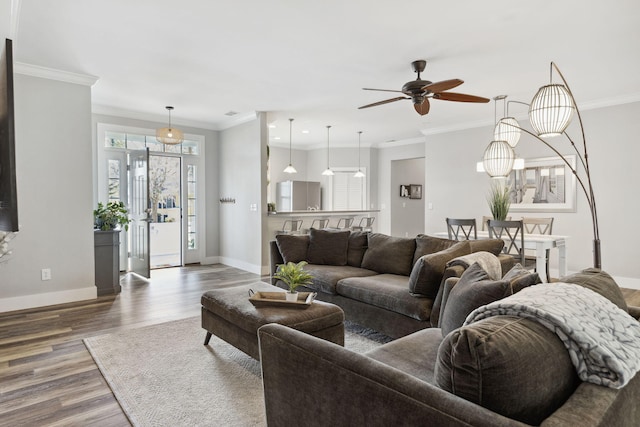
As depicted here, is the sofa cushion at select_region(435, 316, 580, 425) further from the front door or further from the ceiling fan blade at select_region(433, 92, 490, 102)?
the front door

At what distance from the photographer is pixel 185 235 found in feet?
22.9

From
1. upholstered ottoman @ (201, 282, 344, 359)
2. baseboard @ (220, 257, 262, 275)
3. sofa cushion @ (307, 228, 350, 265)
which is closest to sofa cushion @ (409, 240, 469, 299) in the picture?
upholstered ottoman @ (201, 282, 344, 359)

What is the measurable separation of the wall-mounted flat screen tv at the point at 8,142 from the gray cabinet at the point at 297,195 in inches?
294

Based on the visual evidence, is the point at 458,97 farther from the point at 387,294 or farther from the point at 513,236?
the point at 387,294

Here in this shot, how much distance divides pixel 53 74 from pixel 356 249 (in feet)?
12.9

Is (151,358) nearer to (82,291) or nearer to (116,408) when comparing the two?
(116,408)

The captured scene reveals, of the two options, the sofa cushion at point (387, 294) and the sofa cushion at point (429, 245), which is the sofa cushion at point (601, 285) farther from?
the sofa cushion at point (429, 245)

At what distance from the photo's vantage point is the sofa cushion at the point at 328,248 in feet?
13.9

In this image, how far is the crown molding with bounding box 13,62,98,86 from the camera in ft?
13.3

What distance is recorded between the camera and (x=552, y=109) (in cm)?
282

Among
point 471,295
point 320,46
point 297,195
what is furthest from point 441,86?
point 297,195

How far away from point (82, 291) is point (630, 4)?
5.96 metres

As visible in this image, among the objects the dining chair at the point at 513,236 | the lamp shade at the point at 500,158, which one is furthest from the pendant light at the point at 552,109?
the dining chair at the point at 513,236

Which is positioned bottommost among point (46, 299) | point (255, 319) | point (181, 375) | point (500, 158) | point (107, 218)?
point (181, 375)
